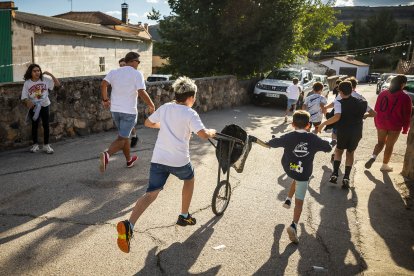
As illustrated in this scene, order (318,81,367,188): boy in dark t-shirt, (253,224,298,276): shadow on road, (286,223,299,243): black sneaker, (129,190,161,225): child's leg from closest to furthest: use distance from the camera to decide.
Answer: (253,224,298,276): shadow on road → (129,190,161,225): child's leg → (286,223,299,243): black sneaker → (318,81,367,188): boy in dark t-shirt

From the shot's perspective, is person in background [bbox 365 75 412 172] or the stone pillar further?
person in background [bbox 365 75 412 172]

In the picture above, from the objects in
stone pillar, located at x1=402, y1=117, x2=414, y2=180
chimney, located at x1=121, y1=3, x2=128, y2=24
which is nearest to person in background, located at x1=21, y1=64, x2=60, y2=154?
stone pillar, located at x1=402, y1=117, x2=414, y2=180

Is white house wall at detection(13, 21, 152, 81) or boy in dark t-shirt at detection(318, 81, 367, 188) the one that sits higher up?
white house wall at detection(13, 21, 152, 81)

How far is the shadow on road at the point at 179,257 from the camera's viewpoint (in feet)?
11.1

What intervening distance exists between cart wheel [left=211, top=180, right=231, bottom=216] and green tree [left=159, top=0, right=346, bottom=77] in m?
12.4

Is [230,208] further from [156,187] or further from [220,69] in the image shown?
[220,69]

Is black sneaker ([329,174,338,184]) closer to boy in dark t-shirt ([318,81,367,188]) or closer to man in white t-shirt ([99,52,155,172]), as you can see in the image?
boy in dark t-shirt ([318,81,367,188])

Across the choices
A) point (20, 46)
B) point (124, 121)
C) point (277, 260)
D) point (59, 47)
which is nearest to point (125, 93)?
point (124, 121)

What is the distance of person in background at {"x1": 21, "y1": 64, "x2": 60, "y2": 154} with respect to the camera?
643cm

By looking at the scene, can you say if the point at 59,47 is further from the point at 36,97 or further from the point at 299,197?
the point at 299,197

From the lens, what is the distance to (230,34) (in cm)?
1609

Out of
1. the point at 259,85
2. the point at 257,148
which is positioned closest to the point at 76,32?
the point at 259,85

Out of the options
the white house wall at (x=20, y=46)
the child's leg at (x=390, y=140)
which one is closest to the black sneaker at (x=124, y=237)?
the child's leg at (x=390, y=140)

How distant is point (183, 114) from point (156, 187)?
33.4 inches
